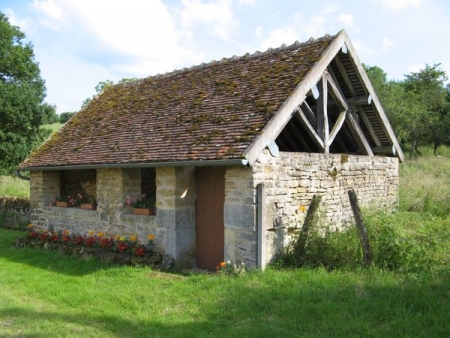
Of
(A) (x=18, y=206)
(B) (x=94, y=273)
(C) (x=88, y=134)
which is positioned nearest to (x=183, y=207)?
(B) (x=94, y=273)

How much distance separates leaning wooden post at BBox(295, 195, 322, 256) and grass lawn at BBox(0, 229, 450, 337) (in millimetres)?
793

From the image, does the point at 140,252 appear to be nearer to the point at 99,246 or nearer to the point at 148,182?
the point at 99,246

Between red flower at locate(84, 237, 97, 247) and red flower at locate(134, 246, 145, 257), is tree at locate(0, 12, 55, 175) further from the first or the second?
red flower at locate(134, 246, 145, 257)

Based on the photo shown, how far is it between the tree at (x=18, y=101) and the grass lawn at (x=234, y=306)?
1731 centimetres

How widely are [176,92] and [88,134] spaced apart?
2.55 m

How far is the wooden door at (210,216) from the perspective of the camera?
7859 mm

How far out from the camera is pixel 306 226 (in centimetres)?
741

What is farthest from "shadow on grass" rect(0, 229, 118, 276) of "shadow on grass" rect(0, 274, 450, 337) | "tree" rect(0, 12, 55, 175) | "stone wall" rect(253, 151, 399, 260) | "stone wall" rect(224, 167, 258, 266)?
"tree" rect(0, 12, 55, 175)

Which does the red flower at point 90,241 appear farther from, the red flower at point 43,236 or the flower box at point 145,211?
the red flower at point 43,236

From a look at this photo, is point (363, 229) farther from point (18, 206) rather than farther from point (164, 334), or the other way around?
point (18, 206)

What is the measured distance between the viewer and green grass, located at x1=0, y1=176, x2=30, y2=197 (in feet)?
62.5

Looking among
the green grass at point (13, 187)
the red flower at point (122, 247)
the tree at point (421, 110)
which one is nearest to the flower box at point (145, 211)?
the red flower at point (122, 247)

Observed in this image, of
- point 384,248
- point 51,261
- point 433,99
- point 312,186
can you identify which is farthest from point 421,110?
point 51,261

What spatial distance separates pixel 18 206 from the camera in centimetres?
1532
